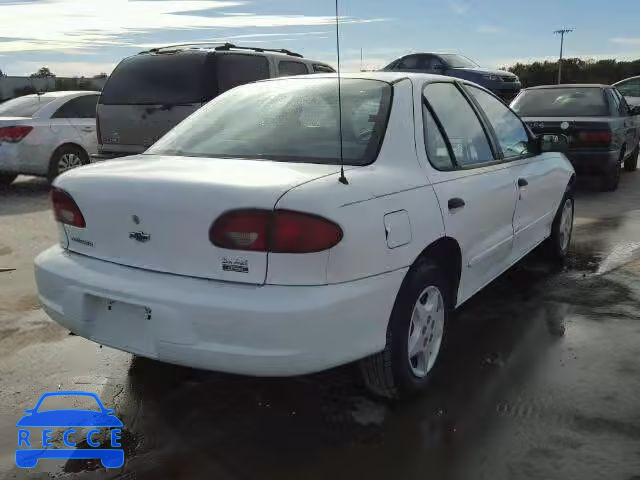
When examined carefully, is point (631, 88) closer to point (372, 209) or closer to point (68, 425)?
point (372, 209)

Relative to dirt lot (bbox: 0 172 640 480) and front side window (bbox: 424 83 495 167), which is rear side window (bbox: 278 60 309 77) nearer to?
front side window (bbox: 424 83 495 167)

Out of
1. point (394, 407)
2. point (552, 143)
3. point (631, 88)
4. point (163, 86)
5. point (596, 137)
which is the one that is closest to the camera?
point (394, 407)

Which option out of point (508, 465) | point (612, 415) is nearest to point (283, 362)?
point (508, 465)

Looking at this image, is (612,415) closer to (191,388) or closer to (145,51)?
(191,388)

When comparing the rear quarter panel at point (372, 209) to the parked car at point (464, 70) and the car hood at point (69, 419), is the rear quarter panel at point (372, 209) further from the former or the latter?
the parked car at point (464, 70)

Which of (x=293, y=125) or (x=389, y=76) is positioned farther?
(x=389, y=76)

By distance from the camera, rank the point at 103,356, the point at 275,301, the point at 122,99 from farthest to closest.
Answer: the point at 122,99 < the point at 103,356 < the point at 275,301

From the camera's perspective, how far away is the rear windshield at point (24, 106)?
9.86m

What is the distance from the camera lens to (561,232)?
5535mm

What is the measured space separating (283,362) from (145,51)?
20.9 feet

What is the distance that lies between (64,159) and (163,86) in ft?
10.8

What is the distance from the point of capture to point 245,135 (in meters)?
3.32

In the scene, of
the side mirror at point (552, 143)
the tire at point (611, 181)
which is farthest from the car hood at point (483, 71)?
the side mirror at point (552, 143)

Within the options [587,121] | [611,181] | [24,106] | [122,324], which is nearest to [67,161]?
[24,106]
